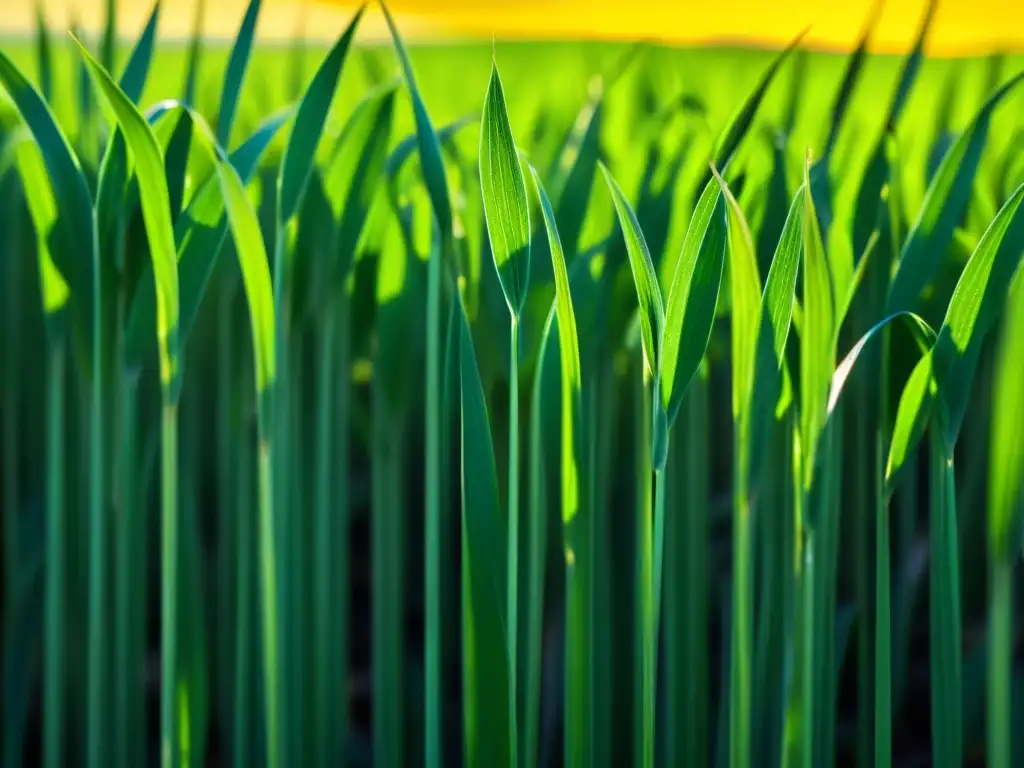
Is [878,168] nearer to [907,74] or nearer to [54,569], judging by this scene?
[907,74]

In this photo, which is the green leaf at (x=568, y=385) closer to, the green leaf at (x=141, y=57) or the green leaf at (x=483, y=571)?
the green leaf at (x=483, y=571)

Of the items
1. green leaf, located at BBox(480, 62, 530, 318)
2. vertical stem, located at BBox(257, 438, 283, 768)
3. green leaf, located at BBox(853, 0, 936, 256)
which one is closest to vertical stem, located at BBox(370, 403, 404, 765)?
vertical stem, located at BBox(257, 438, 283, 768)

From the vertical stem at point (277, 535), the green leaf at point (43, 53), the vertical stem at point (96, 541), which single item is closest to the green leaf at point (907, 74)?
the vertical stem at point (277, 535)

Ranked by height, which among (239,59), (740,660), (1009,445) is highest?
(239,59)

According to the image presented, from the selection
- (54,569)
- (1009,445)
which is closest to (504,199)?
(1009,445)

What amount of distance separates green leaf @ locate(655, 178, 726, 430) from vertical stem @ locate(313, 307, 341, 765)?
273 mm

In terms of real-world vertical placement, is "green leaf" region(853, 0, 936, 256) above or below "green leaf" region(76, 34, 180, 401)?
above

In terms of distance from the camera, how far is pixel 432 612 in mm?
622

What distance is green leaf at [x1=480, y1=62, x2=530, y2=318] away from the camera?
49 centimetres

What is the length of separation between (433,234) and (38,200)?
23 cm

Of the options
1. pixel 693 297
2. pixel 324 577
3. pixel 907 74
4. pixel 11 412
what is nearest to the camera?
pixel 693 297

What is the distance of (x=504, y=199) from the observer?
1.66 feet

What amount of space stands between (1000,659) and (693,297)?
26 centimetres

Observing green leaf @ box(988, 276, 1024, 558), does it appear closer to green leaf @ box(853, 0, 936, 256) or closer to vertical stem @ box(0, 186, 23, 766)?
green leaf @ box(853, 0, 936, 256)
